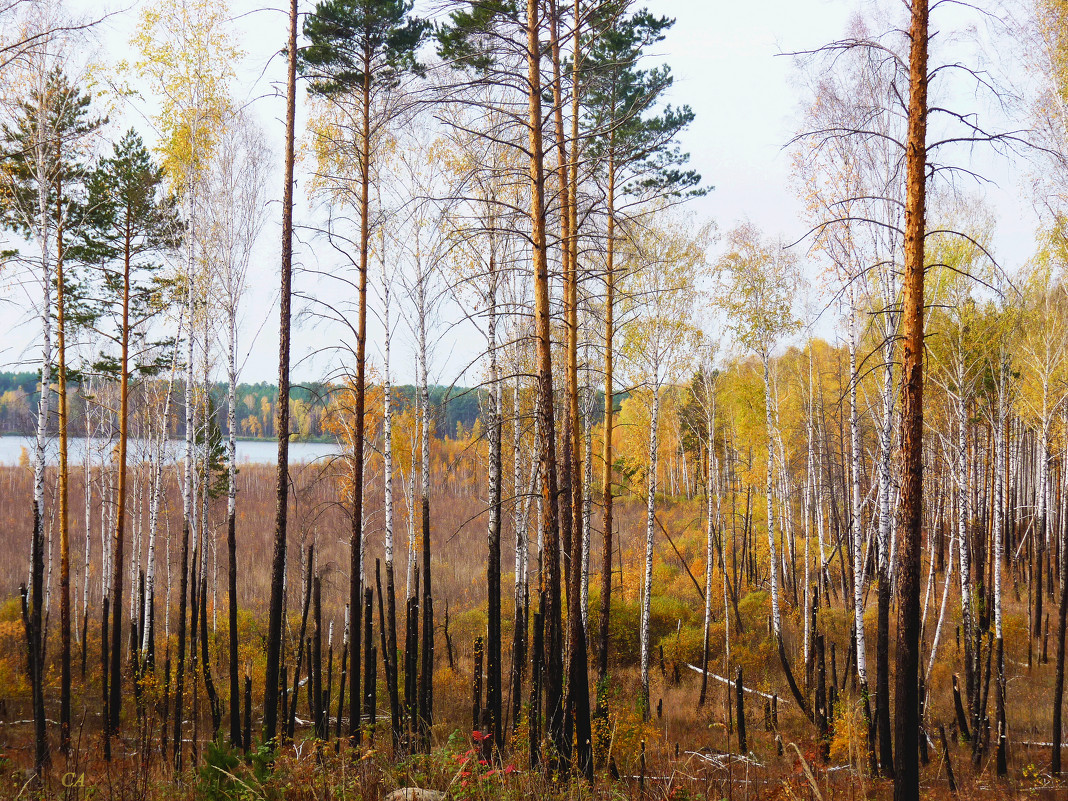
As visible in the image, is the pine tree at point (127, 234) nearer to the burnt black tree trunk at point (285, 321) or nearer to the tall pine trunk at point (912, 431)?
the burnt black tree trunk at point (285, 321)

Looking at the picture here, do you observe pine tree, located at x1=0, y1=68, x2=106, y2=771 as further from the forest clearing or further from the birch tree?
the birch tree

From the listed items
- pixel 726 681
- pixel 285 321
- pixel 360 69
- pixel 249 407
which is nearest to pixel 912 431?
pixel 285 321

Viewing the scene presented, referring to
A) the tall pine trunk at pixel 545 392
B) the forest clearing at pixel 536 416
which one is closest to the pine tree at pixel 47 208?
the forest clearing at pixel 536 416

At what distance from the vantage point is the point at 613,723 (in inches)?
403

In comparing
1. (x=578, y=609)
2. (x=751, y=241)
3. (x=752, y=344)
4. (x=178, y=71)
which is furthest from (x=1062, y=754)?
(x=178, y=71)

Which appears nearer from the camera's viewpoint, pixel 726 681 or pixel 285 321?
pixel 285 321

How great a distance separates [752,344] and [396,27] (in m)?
10.7

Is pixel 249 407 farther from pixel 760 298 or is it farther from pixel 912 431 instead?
pixel 912 431

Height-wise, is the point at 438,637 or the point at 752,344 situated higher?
the point at 752,344

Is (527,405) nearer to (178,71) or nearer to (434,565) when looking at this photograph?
(178,71)

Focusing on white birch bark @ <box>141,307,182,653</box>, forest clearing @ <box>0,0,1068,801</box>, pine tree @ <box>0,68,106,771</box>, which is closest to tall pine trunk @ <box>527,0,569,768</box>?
forest clearing @ <box>0,0,1068,801</box>

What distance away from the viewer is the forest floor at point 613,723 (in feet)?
18.9

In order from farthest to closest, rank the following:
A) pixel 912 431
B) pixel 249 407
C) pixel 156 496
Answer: pixel 249 407 < pixel 156 496 < pixel 912 431

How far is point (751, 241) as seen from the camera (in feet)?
51.4
